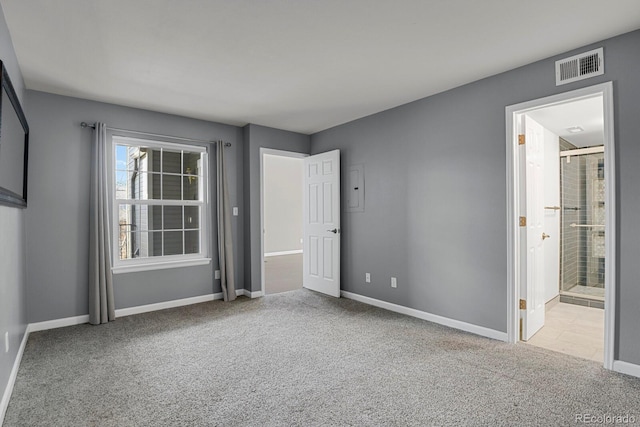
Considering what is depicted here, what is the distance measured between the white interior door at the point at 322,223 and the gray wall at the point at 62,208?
2265 millimetres

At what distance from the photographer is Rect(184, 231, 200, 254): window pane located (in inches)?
183

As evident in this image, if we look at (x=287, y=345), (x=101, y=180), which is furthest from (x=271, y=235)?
(x=287, y=345)

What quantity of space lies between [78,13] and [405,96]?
2.98m

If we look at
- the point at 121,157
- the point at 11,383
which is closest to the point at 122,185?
the point at 121,157

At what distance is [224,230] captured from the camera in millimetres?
4770

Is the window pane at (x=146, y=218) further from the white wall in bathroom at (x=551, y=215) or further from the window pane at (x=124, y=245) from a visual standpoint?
the white wall in bathroom at (x=551, y=215)

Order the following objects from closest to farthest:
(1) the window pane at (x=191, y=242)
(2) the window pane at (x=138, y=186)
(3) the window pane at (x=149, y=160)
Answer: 1. (2) the window pane at (x=138, y=186)
2. (3) the window pane at (x=149, y=160)
3. (1) the window pane at (x=191, y=242)

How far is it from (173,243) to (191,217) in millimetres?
415

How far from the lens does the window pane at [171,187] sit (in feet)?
14.8

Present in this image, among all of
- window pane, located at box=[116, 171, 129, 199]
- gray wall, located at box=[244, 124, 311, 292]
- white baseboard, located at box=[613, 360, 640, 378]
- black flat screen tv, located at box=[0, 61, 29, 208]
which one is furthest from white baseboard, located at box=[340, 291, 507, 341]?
black flat screen tv, located at box=[0, 61, 29, 208]

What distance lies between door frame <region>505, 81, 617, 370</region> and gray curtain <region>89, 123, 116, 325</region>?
163 inches

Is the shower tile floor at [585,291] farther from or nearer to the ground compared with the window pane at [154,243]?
nearer to the ground

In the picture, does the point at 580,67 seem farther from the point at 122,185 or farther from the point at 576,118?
the point at 122,185

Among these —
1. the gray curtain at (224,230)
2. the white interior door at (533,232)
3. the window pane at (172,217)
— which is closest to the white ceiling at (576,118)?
the white interior door at (533,232)
